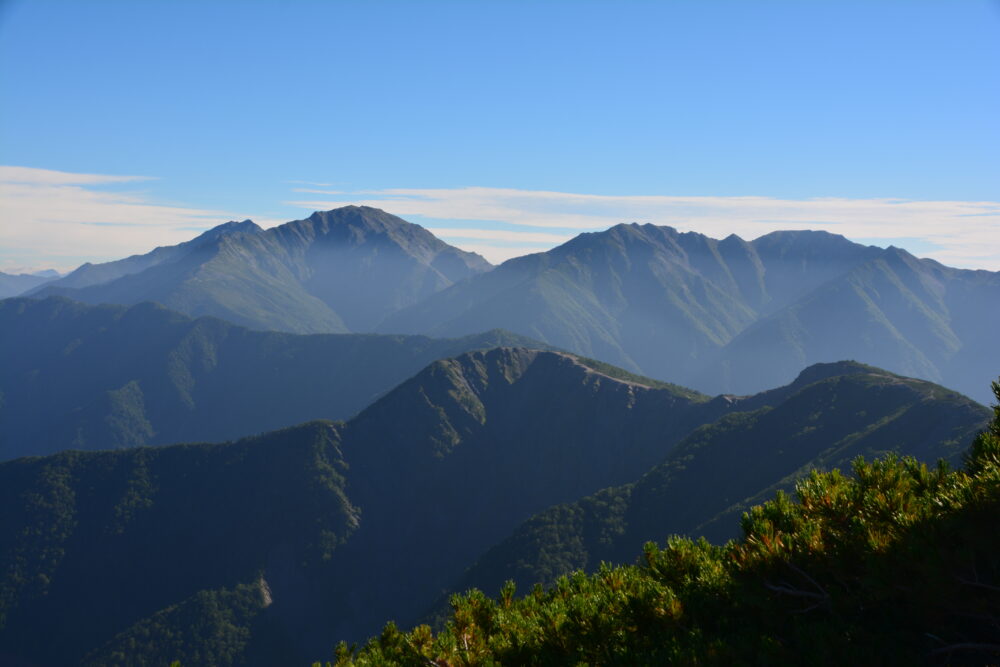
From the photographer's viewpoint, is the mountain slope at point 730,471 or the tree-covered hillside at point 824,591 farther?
the mountain slope at point 730,471

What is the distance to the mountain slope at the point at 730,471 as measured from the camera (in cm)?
15262

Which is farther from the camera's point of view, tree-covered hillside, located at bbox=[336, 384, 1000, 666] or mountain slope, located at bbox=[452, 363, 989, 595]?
mountain slope, located at bbox=[452, 363, 989, 595]

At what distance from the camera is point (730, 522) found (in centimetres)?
14662

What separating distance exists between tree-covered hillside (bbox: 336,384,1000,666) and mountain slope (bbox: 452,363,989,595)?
14786cm

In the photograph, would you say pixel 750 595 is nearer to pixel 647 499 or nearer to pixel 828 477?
pixel 828 477

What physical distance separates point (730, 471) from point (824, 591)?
190 m

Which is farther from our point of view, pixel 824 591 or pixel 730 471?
pixel 730 471

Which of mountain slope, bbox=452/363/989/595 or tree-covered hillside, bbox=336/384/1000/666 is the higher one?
tree-covered hillside, bbox=336/384/1000/666

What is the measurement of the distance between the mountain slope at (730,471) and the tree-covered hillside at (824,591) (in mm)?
147861

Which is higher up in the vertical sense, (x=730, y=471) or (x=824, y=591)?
(x=824, y=591)

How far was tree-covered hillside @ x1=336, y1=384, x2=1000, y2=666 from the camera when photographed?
855 cm

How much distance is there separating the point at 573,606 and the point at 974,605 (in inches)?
288

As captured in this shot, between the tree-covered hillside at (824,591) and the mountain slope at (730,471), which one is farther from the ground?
the tree-covered hillside at (824,591)

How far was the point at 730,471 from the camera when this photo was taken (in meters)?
182
